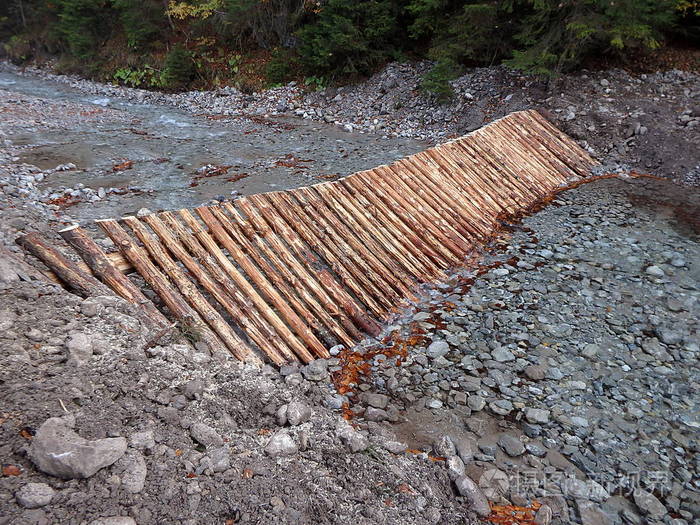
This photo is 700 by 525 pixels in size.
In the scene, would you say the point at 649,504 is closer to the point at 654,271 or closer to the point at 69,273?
the point at 654,271

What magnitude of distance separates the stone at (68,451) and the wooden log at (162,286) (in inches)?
54.0

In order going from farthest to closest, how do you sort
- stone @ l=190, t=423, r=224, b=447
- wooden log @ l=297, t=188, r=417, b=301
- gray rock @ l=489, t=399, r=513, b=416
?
wooden log @ l=297, t=188, r=417, b=301, gray rock @ l=489, t=399, r=513, b=416, stone @ l=190, t=423, r=224, b=447

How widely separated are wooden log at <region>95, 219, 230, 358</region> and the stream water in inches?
109

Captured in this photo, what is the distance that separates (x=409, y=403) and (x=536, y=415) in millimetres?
1026

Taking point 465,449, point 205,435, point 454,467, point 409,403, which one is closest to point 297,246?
point 409,403

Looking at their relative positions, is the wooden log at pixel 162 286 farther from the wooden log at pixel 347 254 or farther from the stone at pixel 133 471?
the wooden log at pixel 347 254

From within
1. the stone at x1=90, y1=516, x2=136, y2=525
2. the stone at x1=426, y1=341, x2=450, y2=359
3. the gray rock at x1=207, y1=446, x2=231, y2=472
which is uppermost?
the stone at x1=90, y1=516, x2=136, y2=525

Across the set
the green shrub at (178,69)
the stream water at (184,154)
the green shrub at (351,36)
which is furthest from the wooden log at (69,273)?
the green shrub at (178,69)

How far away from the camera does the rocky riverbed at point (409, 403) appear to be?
2.23 meters

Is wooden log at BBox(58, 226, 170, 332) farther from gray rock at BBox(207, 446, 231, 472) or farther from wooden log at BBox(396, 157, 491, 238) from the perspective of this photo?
wooden log at BBox(396, 157, 491, 238)

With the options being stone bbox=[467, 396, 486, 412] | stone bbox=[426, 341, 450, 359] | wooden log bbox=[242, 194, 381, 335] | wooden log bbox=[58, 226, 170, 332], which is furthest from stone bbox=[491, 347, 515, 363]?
wooden log bbox=[58, 226, 170, 332]

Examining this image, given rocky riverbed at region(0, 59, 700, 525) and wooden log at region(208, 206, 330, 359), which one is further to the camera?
wooden log at region(208, 206, 330, 359)

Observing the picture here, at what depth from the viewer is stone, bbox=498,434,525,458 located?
3.16m

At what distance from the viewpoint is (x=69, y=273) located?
11.8 ft
